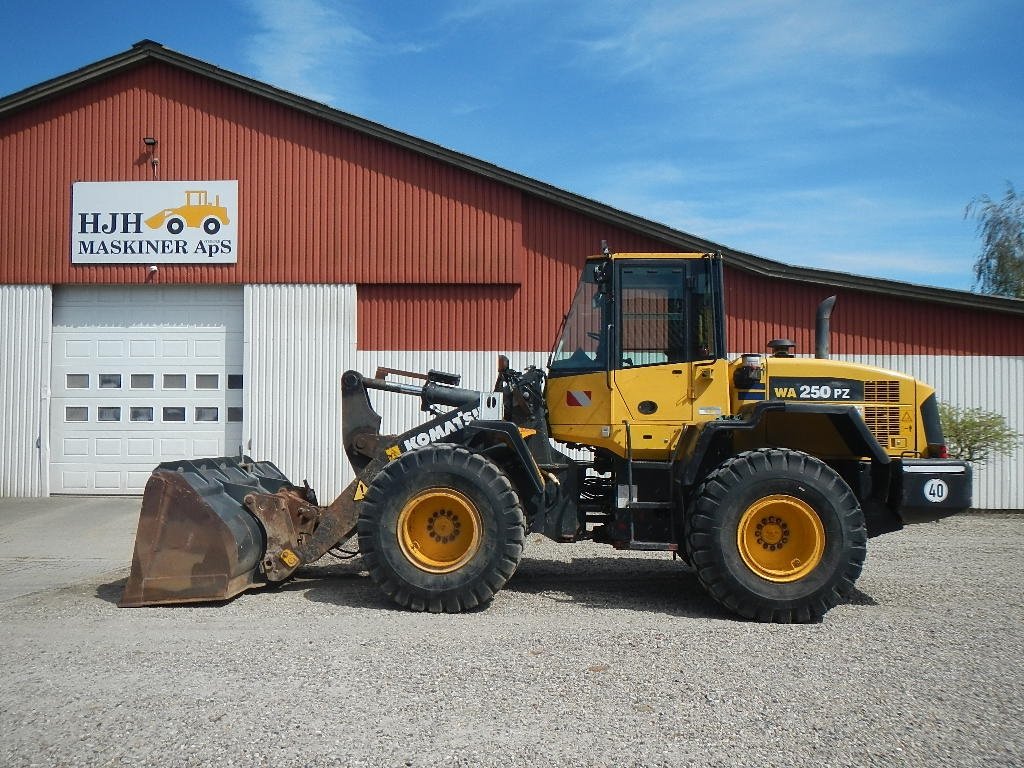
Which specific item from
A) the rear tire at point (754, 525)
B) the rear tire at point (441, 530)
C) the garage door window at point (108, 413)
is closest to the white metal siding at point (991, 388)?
the rear tire at point (754, 525)

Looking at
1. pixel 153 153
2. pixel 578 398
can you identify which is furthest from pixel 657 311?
pixel 153 153

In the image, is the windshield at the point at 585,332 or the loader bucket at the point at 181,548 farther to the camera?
the windshield at the point at 585,332

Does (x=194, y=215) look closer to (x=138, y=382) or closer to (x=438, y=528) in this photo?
(x=138, y=382)

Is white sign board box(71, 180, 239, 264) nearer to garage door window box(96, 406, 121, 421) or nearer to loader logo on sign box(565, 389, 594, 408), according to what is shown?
garage door window box(96, 406, 121, 421)

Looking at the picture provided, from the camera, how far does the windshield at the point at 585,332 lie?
23.6ft

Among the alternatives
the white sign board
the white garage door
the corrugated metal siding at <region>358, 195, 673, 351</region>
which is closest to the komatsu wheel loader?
the corrugated metal siding at <region>358, 195, 673, 351</region>

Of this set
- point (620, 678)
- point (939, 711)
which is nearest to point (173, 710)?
point (620, 678)

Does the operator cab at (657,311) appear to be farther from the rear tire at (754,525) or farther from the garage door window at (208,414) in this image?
the garage door window at (208,414)

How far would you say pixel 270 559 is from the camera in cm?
712

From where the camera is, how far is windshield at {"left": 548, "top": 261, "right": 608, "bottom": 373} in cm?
719

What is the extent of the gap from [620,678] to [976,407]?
1106 cm

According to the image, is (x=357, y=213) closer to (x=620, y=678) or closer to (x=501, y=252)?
(x=501, y=252)

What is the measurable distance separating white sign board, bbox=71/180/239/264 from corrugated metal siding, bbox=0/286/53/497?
3.63 ft

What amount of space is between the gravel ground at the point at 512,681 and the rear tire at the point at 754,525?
0.75ft
